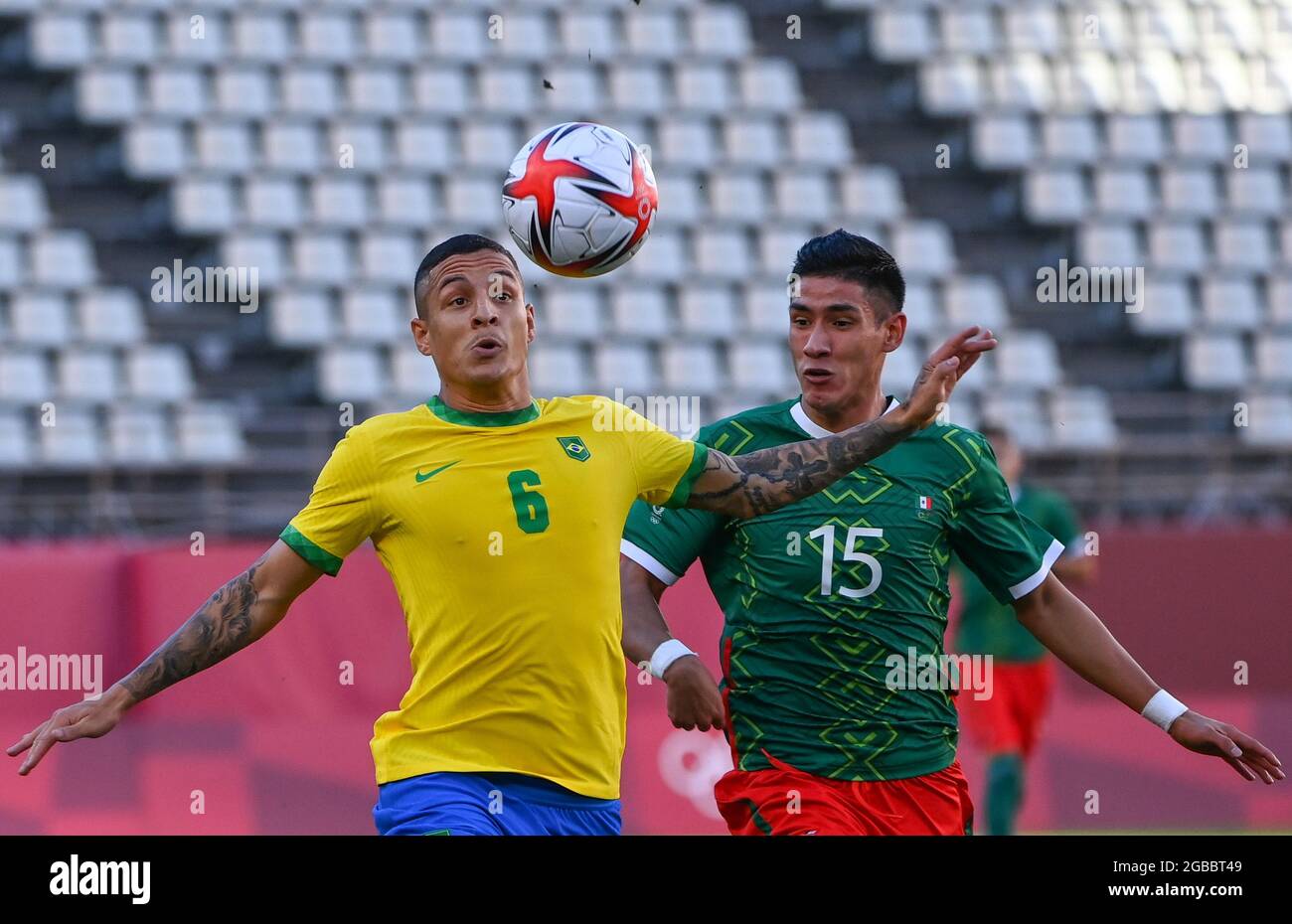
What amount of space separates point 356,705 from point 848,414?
203 inches

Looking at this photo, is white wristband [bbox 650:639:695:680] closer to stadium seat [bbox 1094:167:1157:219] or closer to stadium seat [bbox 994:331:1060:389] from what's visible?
stadium seat [bbox 994:331:1060:389]

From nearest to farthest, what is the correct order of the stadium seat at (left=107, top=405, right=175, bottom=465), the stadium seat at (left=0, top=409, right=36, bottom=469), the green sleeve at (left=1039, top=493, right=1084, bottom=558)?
the green sleeve at (left=1039, top=493, right=1084, bottom=558)
the stadium seat at (left=0, top=409, right=36, bottom=469)
the stadium seat at (left=107, top=405, right=175, bottom=465)

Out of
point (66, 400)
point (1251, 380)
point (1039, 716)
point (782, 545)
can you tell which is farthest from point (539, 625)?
point (1251, 380)

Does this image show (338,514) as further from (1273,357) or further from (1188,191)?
(1188,191)

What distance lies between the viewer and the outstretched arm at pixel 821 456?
4.38 m

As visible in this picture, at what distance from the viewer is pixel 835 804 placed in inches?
187

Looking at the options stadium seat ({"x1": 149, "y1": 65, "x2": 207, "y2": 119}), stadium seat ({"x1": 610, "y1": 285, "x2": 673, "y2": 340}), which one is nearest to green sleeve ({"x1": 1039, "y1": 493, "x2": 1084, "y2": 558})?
stadium seat ({"x1": 610, "y1": 285, "x2": 673, "y2": 340})

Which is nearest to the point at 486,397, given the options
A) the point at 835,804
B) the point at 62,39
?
the point at 835,804

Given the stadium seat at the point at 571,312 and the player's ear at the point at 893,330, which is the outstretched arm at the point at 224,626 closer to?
the player's ear at the point at 893,330

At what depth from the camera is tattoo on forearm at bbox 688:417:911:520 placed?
14.9 feet

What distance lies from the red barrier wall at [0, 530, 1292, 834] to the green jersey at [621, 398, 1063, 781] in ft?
13.3

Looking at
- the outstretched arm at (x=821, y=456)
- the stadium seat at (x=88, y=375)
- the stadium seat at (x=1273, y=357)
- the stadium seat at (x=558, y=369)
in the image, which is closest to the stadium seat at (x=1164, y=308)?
the stadium seat at (x=1273, y=357)

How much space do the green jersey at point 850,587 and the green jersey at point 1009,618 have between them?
4082 mm

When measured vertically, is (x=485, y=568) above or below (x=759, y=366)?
below
